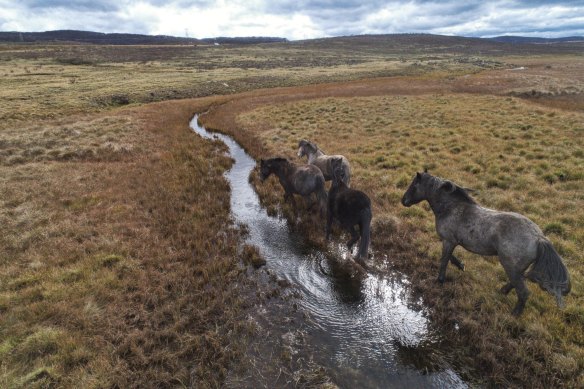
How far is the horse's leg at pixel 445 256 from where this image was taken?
7.48m

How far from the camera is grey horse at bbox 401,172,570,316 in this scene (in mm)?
5707

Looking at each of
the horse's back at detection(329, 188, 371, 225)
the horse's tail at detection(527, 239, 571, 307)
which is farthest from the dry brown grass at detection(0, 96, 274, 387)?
the horse's tail at detection(527, 239, 571, 307)

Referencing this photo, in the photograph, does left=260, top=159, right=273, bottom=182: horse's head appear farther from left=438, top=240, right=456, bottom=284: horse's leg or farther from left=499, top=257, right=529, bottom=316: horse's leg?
left=499, top=257, right=529, bottom=316: horse's leg

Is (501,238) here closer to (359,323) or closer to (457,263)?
(457,263)

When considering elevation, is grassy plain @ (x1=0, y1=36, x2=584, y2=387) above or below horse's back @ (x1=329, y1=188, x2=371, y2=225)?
below

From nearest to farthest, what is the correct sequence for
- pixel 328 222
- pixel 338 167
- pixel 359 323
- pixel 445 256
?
pixel 359 323
pixel 445 256
pixel 328 222
pixel 338 167

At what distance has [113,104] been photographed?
154 feet

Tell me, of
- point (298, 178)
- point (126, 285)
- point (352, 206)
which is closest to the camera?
point (126, 285)

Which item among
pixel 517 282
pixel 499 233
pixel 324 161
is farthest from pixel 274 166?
pixel 517 282

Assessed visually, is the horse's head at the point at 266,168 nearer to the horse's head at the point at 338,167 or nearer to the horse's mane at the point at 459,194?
the horse's head at the point at 338,167

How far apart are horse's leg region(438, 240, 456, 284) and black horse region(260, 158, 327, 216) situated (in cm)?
465

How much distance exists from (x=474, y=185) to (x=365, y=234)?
7800mm

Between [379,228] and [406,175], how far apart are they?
5111 millimetres

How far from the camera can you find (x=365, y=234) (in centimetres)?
821
